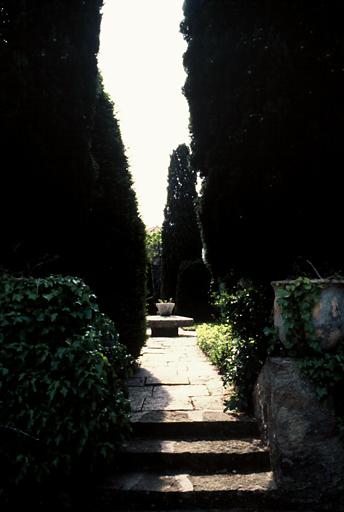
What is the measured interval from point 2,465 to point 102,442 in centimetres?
73

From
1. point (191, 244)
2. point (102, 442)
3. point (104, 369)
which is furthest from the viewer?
point (191, 244)

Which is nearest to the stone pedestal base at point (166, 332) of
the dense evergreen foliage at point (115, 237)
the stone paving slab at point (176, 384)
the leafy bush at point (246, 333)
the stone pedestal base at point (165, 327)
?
the stone pedestal base at point (165, 327)

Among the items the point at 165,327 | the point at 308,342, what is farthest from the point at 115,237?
the point at 165,327

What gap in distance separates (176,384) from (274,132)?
11.6 ft

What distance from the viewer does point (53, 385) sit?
2.65 metres

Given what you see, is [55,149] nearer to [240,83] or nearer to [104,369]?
[240,83]

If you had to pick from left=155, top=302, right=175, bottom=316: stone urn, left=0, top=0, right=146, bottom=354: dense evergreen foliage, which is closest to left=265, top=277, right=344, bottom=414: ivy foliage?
left=0, top=0, right=146, bottom=354: dense evergreen foliage

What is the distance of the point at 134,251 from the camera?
20.7 feet

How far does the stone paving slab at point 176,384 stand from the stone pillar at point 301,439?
1071 millimetres

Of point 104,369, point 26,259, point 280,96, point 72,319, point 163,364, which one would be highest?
point 280,96

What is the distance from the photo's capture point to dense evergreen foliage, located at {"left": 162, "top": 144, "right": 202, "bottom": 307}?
2036 centimetres

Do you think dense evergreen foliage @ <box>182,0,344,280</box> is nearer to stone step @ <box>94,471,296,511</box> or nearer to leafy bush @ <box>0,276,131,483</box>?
leafy bush @ <box>0,276,131,483</box>

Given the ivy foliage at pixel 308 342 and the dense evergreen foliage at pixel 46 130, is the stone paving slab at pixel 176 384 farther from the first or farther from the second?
the dense evergreen foliage at pixel 46 130

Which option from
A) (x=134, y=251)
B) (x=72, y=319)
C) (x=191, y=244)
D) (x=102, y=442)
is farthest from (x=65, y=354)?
(x=191, y=244)
